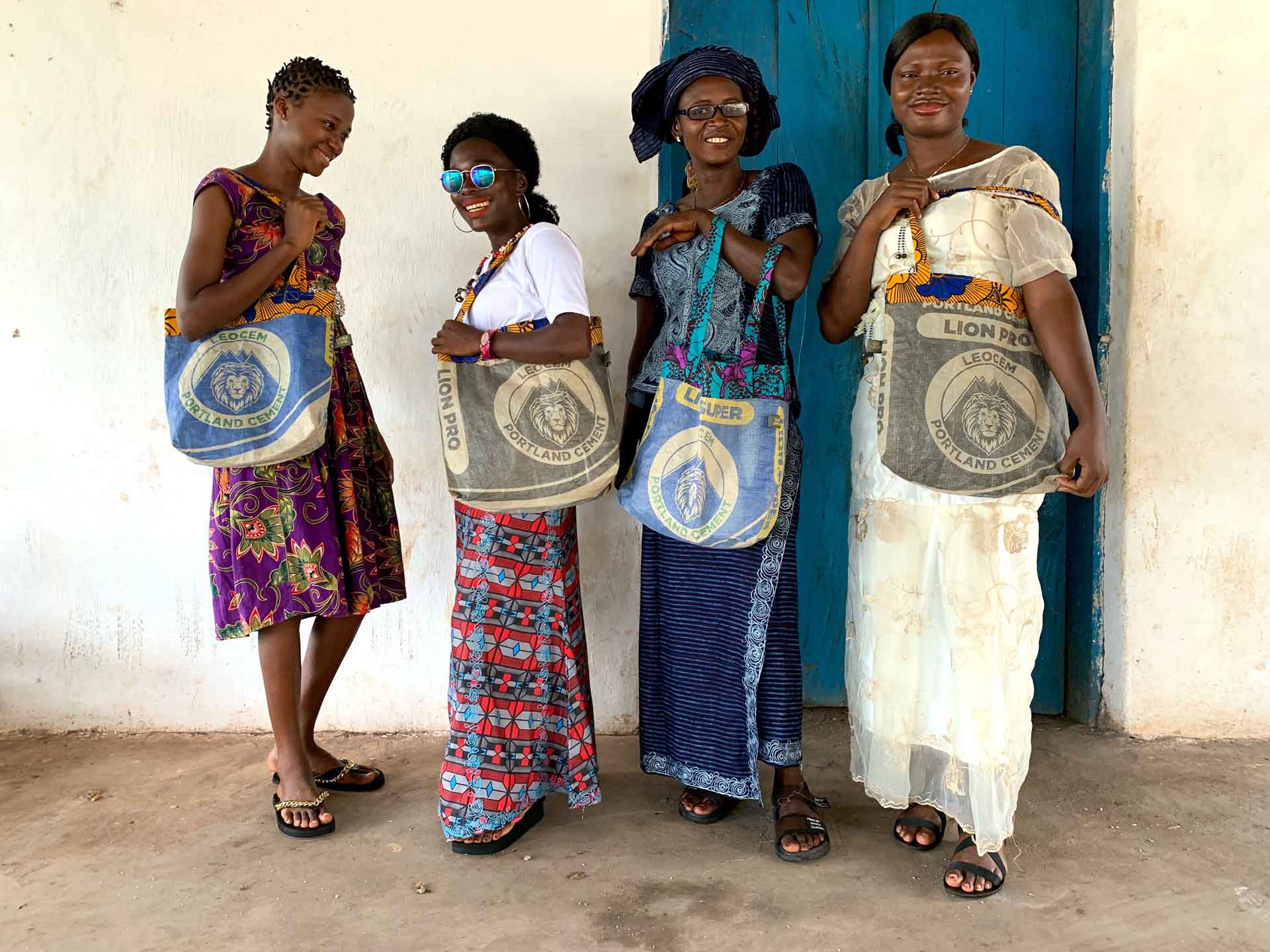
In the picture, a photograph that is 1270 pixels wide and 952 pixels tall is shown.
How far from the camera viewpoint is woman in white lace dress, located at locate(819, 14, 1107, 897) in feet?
6.79

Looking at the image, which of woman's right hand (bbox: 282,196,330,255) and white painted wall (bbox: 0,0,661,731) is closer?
woman's right hand (bbox: 282,196,330,255)

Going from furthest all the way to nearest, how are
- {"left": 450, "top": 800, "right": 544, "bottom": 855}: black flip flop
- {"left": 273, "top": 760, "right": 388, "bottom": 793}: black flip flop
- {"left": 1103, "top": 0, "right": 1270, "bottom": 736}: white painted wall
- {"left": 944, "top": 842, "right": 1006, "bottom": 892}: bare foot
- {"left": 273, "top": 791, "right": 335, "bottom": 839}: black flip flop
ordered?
1. {"left": 1103, "top": 0, "right": 1270, "bottom": 736}: white painted wall
2. {"left": 273, "top": 760, "right": 388, "bottom": 793}: black flip flop
3. {"left": 273, "top": 791, "right": 335, "bottom": 839}: black flip flop
4. {"left": 450, "top": 800, "right": 544, "bottom": 855}: black flip flop
5. {"left": 944, "top": 842, "right": 1006, "bottom": 892}: bare foot

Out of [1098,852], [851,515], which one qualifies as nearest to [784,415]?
[851,515]

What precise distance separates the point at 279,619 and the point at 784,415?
134 cm

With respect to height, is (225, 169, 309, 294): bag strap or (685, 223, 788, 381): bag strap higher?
(225, 169, 309, 294): bag strap

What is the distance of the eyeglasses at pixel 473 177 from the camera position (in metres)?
2.28

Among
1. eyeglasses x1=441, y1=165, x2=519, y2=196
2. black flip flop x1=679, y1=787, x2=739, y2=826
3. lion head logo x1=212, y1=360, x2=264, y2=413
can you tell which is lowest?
black flip flop x1=679, y1=787, x2=739, y2=826

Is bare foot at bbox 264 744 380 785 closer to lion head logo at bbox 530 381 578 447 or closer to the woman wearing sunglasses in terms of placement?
the woman wearing sunglasses

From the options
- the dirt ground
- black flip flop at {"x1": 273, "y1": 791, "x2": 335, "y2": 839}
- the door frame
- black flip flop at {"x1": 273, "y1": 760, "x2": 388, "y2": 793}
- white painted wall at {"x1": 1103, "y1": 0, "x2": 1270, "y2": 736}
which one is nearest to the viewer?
the dirt ground

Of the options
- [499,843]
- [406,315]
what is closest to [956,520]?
[499,843]

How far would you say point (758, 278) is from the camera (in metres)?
2.25

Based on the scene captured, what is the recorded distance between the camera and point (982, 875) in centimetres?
213

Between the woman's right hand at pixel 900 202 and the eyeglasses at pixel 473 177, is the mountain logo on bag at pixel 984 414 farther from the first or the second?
the eyeglasses at pixel 473 177

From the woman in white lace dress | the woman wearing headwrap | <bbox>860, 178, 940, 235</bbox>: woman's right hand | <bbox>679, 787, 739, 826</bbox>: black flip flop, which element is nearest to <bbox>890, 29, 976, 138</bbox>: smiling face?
the woman in white lace dress
